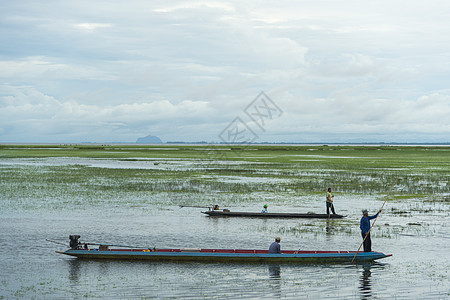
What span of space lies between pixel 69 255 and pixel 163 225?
8.43m

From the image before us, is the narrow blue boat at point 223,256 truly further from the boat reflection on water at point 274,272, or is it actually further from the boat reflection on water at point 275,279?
the boat reflection on water at point 275,279

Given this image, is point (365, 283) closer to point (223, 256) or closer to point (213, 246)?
point (223, 256)

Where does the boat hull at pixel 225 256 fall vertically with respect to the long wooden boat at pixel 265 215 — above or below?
below

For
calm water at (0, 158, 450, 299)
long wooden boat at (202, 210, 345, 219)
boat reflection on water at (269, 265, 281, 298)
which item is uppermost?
long wooden boat at (202, 210, 345, 219)

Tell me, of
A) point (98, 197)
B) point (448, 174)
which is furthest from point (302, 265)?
point (448, 174)

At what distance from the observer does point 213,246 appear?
24.2m

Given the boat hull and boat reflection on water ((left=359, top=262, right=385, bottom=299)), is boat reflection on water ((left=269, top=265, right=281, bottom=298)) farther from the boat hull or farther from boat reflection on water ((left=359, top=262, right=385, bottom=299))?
boat reflection on water ((left=359, top=262, right=385, bottom=299))

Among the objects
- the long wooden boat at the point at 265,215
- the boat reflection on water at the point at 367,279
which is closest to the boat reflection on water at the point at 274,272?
the boat reflection on water at the point at 367,279

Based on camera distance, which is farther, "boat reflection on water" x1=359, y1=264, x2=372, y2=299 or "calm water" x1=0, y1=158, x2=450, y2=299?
"calm water" x1=0, y1=158, x2=450, y2=299

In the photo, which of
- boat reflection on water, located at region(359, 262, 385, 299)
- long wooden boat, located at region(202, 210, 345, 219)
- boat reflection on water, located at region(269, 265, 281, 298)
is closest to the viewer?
boat reflection on water, located at region(359, 262, 385, 299)

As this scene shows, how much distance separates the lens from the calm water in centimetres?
1727

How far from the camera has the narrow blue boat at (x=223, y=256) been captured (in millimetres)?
20828

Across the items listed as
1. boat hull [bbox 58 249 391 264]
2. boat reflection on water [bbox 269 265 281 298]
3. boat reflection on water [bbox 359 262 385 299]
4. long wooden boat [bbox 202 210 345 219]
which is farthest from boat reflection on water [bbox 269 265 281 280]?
long wooden boat [bbox 202 210 345 219]

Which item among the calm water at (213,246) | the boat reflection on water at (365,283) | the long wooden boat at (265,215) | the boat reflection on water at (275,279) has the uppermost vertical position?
the long wooden boat at (265,215)
